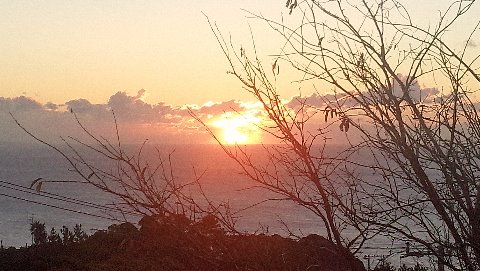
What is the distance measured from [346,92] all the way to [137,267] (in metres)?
8.68

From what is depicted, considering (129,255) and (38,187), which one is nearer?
(38,187)

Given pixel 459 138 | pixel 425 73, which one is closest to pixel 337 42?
pixel 425 73

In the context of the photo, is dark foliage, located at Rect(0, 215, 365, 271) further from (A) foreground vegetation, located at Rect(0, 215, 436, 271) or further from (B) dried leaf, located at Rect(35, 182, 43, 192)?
(B) dried leaf, located at Rect(35, 182, 43, 192)

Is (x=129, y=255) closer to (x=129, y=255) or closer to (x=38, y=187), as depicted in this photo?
(x=129, y=255)

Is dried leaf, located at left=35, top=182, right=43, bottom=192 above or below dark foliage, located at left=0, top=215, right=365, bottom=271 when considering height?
above

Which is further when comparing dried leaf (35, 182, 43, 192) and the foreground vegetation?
the foreground vegetation

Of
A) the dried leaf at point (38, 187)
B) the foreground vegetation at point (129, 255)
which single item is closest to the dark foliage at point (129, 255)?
the foreground vegetation at point (129, 255)

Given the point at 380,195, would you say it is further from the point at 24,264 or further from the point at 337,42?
the point at 24,264

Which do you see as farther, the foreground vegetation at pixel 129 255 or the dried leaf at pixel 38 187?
the foreground vegetation at pixel 129 255

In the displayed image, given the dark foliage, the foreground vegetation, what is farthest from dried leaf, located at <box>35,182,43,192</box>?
the dark foliage

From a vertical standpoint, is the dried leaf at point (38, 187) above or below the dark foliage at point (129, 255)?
above

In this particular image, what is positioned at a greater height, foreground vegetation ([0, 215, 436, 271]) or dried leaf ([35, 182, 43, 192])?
dried leaf ([35, 182, 43, 192])

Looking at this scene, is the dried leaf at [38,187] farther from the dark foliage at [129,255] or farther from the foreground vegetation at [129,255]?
the dark foliage at [129,255]

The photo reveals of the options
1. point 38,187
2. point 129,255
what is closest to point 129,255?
point 129,255
